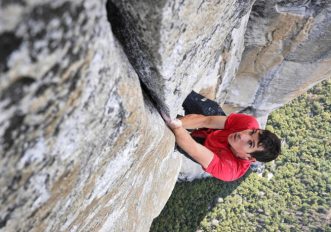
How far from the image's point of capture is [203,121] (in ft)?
16.3

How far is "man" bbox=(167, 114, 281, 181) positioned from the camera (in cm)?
430

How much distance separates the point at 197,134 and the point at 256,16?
2999mm

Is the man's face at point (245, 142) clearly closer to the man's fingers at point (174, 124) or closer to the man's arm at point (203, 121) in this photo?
the man's arm at point (203, 121)

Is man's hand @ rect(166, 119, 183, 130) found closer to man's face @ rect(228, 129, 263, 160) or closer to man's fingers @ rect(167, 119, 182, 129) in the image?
man's fingers @ rect(167, 119, 182, 129)

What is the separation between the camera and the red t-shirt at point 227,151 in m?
4.51

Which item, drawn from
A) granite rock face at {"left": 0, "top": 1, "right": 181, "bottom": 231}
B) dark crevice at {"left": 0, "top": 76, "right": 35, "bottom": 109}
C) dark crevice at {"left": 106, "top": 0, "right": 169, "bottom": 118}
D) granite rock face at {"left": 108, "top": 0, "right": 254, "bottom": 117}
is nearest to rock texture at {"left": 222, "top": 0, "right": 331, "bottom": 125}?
granite rock face at {"left": 108, "top": 0, "right": 254, "bottom": 117}

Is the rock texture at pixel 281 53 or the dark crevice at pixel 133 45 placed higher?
the dark crevice at pixel 133 45

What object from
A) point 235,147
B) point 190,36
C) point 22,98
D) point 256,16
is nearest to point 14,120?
point 22,98

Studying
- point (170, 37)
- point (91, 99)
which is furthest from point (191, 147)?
point (91, 99)

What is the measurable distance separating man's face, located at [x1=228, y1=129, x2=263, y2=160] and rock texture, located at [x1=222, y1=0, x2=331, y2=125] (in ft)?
10.7

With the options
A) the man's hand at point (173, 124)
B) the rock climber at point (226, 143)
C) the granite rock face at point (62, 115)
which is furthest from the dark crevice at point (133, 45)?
the rock climber at point (226, 143)

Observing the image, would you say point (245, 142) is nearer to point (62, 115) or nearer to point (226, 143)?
point (226, 143)

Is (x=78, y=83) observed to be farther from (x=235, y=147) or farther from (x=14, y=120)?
(x=235, y=147)

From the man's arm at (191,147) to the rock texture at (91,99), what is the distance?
7.2 inches
